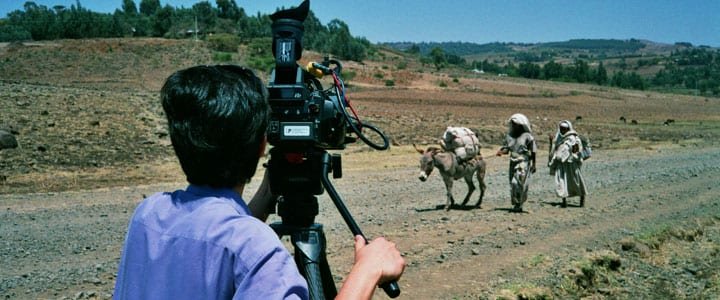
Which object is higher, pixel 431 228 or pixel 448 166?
pixel 448 166

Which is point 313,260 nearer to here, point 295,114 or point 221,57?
point 295,114

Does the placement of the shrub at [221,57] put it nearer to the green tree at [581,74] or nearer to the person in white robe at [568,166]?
the person in white robe at [568,166]

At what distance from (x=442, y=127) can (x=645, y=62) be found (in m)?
141

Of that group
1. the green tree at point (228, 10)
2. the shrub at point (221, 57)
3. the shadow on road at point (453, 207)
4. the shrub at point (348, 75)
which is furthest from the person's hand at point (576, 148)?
the green tree at point (228, 10)

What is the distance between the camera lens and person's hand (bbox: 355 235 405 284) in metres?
1.62

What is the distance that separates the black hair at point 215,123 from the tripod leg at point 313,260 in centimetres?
65

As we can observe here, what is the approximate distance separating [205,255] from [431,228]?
771 cm

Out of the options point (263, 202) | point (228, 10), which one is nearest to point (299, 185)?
point (263, 202)

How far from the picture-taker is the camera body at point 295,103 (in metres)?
2.44

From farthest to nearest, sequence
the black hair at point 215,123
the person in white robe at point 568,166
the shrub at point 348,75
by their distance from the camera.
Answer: the shrub at point 348,75
the person in white robe at point 568,166
the black hair at point 215,123

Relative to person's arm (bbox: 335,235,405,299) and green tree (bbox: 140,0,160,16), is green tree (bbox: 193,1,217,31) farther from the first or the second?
person's arm (bbox: 335,235,405,299)

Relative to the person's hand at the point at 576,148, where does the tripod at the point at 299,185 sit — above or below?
above

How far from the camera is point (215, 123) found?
1.50m

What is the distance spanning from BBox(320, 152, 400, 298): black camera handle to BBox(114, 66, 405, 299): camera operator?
0.05 m
